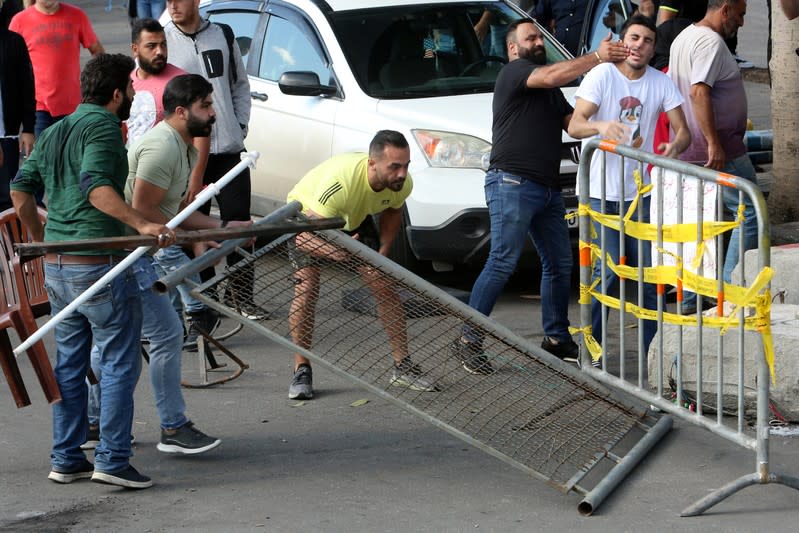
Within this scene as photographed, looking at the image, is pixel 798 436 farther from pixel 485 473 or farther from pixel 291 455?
pixel 291 455

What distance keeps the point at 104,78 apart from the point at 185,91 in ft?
1.70

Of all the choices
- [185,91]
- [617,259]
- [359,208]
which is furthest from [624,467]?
[185,91]

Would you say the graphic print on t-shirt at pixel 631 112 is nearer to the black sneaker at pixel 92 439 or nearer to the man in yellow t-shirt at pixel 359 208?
the man in yellow t-shirt at pixel 359 208

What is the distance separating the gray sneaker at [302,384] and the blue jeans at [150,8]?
7731mm

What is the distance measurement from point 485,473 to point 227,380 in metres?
1.90

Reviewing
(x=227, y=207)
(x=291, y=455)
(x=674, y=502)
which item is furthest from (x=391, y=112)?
(x=674, y=502)

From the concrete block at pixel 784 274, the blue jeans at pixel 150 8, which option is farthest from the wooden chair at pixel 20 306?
the blue jeans at pixel 150 8

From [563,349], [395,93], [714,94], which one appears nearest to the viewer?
[563,349]

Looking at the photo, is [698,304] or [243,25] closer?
[698,304]

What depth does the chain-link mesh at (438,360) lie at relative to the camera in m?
5.50

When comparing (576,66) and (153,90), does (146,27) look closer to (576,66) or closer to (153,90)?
(153,90)

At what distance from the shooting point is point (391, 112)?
838cm

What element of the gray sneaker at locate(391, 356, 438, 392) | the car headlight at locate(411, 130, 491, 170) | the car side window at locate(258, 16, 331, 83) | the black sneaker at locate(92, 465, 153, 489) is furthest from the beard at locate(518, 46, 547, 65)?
the black sneaker at locate(92, 465, 153, 489)

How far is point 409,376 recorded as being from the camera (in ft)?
20.8
